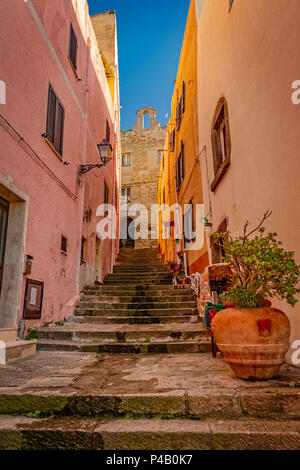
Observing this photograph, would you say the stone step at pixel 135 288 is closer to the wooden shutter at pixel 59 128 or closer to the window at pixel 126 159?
the wooden shutter at pixel 59 128

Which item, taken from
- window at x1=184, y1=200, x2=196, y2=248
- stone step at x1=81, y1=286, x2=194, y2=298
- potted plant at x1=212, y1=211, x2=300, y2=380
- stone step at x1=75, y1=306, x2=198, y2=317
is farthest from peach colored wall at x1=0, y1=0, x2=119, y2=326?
potted plant at x1=212, y1=211, x2=300, y2=380

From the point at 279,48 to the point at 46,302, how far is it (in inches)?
222

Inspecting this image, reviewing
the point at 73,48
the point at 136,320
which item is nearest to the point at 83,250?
the point at 136,320

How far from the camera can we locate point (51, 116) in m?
6.48

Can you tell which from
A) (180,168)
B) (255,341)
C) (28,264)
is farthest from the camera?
(180,168)

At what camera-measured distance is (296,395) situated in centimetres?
246

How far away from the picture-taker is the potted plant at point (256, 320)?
273cm

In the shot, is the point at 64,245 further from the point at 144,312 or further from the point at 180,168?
the point at 180,168

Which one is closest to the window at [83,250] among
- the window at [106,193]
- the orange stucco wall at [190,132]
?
the orange stucco wall at [190,132]

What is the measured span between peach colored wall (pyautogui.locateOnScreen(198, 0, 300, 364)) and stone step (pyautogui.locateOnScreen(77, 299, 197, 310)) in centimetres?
205

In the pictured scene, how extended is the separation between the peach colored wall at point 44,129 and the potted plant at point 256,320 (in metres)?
3.74

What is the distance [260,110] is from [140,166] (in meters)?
21.2

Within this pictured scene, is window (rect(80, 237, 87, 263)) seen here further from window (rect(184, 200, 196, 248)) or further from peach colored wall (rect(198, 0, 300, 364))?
peach colored wall (rect(198, 0, 300, 364))

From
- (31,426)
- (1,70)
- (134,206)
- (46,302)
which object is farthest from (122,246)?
(31,426)
